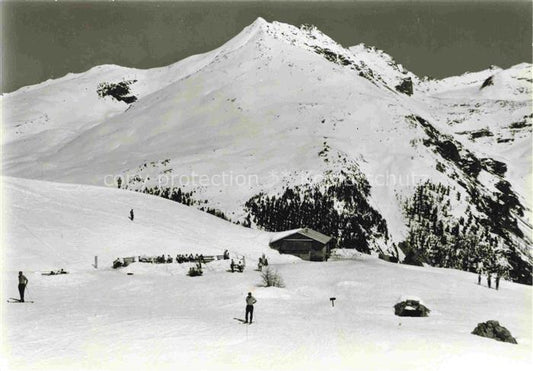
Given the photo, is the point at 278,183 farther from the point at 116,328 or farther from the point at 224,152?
the point at 116,328

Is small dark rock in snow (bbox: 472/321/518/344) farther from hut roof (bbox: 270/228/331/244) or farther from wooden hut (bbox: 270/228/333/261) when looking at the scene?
hut roof (bbox: 270/228/331/244)

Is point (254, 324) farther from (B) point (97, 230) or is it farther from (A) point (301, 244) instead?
(A) point (301, 244)

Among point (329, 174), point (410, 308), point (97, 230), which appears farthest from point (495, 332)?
point (329, 174)

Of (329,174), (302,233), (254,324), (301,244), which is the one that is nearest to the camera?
(254,324)

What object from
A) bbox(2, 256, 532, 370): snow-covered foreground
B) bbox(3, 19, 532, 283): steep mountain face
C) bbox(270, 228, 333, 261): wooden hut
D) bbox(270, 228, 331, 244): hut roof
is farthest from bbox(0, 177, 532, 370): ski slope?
bbox(3, 19, 532, 283): steep mountain face

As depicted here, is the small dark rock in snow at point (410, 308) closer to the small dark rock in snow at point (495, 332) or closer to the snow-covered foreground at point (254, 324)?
the snow-covered foreground at point (254, 324)

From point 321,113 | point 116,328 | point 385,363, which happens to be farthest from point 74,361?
point 321,113

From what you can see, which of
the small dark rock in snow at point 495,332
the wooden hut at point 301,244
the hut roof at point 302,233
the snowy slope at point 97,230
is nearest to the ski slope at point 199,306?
the snowy slope at point 97,230
